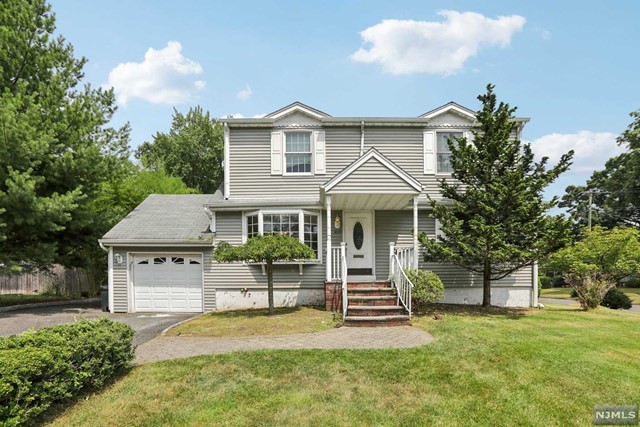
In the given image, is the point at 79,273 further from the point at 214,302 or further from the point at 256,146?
the point at 256,146

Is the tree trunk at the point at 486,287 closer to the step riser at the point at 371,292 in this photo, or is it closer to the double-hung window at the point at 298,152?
the step riser at the point at 371,292

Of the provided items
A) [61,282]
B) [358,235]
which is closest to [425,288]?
[358,235]

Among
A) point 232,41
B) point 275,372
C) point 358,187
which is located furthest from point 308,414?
point 232,41

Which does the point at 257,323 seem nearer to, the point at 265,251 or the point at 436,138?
the point at 265,251

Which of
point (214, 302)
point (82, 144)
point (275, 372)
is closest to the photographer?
point (275, 372)

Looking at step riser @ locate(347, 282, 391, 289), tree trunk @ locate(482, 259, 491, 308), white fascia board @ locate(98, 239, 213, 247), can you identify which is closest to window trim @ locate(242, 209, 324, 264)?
white fascia board @ locate(98, 239, 213, 247)

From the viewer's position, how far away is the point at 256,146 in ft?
41.2

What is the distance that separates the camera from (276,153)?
40.9 feet

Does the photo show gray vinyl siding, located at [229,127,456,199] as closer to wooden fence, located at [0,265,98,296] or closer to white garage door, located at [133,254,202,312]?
white garage door, located at [133,254,202,312]

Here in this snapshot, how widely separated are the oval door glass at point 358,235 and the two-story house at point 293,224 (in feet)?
0.11

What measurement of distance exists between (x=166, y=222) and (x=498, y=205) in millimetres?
10621

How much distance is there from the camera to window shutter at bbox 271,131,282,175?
12438mm

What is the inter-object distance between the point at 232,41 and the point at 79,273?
544 inches

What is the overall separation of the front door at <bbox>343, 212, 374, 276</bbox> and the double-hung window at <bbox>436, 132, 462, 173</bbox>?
300 centimetres
